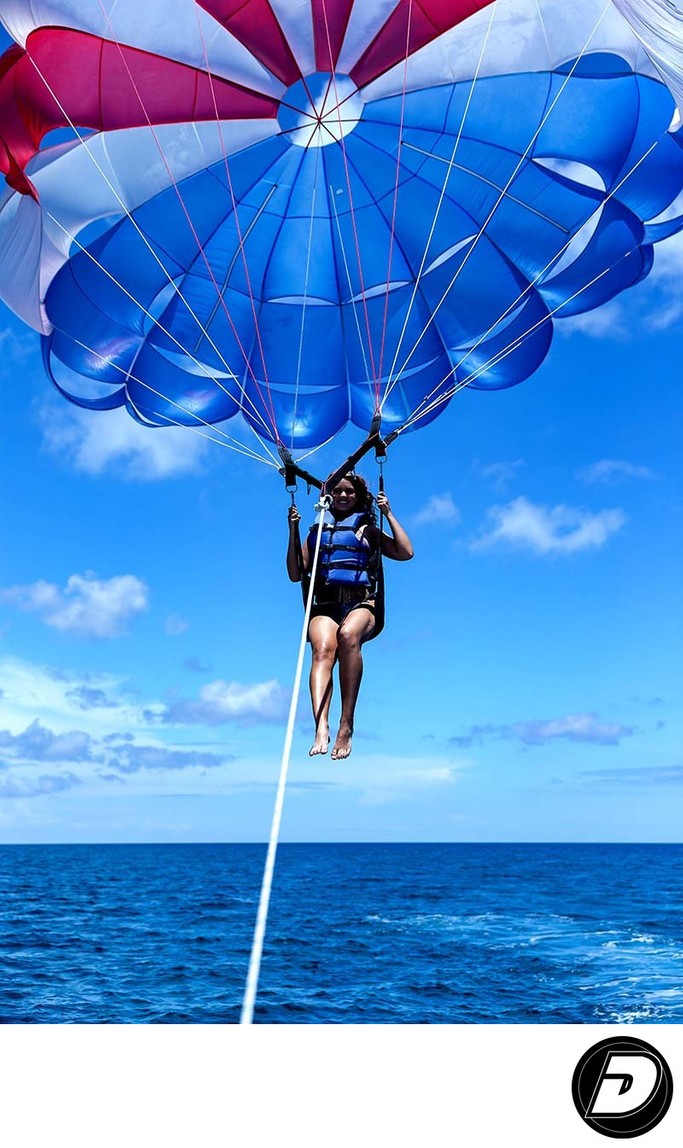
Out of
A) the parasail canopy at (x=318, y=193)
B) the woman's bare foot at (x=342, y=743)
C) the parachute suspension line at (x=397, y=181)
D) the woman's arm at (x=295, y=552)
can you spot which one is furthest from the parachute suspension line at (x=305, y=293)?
the woman's bare foot at (x=342, y=743)

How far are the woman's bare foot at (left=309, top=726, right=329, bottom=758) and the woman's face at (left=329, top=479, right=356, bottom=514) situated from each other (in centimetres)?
123

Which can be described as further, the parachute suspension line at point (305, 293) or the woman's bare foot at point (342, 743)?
the parachute suspension line at point (305, 293)

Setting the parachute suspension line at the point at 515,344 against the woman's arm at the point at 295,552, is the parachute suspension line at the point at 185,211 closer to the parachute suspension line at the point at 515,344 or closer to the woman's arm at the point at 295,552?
the woman's arm at the point at 295,552

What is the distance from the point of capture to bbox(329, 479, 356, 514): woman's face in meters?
5.93

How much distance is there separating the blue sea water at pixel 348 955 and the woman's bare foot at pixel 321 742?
804 centimetres

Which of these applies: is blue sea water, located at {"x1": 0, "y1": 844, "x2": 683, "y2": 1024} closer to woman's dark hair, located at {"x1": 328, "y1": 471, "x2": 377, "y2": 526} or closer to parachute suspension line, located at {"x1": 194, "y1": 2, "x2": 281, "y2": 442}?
parachute suspension line, located at {"x1": 194, "y1": 2, "x2": 281, "y2": 442}

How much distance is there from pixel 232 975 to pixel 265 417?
11.7 meters

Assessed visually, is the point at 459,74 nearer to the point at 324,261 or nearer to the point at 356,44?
the point at 356,44

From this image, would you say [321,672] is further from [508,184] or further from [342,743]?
[508,184]

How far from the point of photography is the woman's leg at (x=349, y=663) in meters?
5.51
